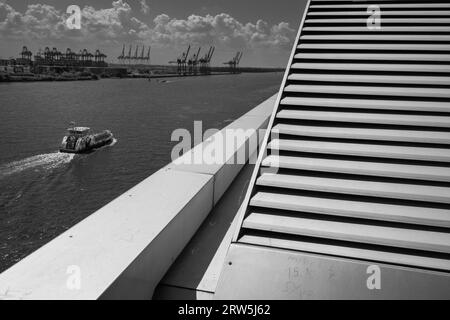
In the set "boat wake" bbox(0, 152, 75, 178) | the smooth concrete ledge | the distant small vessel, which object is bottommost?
"boat wake" bbox(0, 152, 75, 178)

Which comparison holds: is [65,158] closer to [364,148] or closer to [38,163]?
A: [38,163]

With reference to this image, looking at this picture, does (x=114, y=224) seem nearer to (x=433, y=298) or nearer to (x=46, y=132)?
(x=433, y=298)

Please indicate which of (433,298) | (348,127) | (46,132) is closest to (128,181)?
(46,132)

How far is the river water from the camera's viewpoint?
20109mm

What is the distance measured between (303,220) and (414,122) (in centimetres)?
213

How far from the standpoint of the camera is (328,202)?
3.85 meters

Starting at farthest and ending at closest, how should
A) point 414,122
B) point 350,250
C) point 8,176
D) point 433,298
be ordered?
point 8,176 → point 414,122 → point 350,250 → point 433,298

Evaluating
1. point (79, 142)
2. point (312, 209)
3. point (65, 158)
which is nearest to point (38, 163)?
point (65, 158)

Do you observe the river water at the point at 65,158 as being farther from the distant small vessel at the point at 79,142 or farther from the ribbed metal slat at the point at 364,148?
the ribbed metal slat at the point at 364,148

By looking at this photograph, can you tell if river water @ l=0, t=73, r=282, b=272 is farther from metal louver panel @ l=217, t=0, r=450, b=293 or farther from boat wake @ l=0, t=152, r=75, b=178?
metal louver panel @ l=217, t=0, r=450, b=293

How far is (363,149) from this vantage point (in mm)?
4293

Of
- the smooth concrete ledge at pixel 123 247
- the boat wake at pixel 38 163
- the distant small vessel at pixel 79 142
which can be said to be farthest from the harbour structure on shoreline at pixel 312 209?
the distant small vessel at pixel 79 142

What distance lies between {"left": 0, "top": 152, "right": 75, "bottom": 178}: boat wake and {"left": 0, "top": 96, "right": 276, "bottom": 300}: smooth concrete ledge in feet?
88.6

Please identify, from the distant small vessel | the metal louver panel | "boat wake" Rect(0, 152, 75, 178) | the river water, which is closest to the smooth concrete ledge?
the metal louver panel
